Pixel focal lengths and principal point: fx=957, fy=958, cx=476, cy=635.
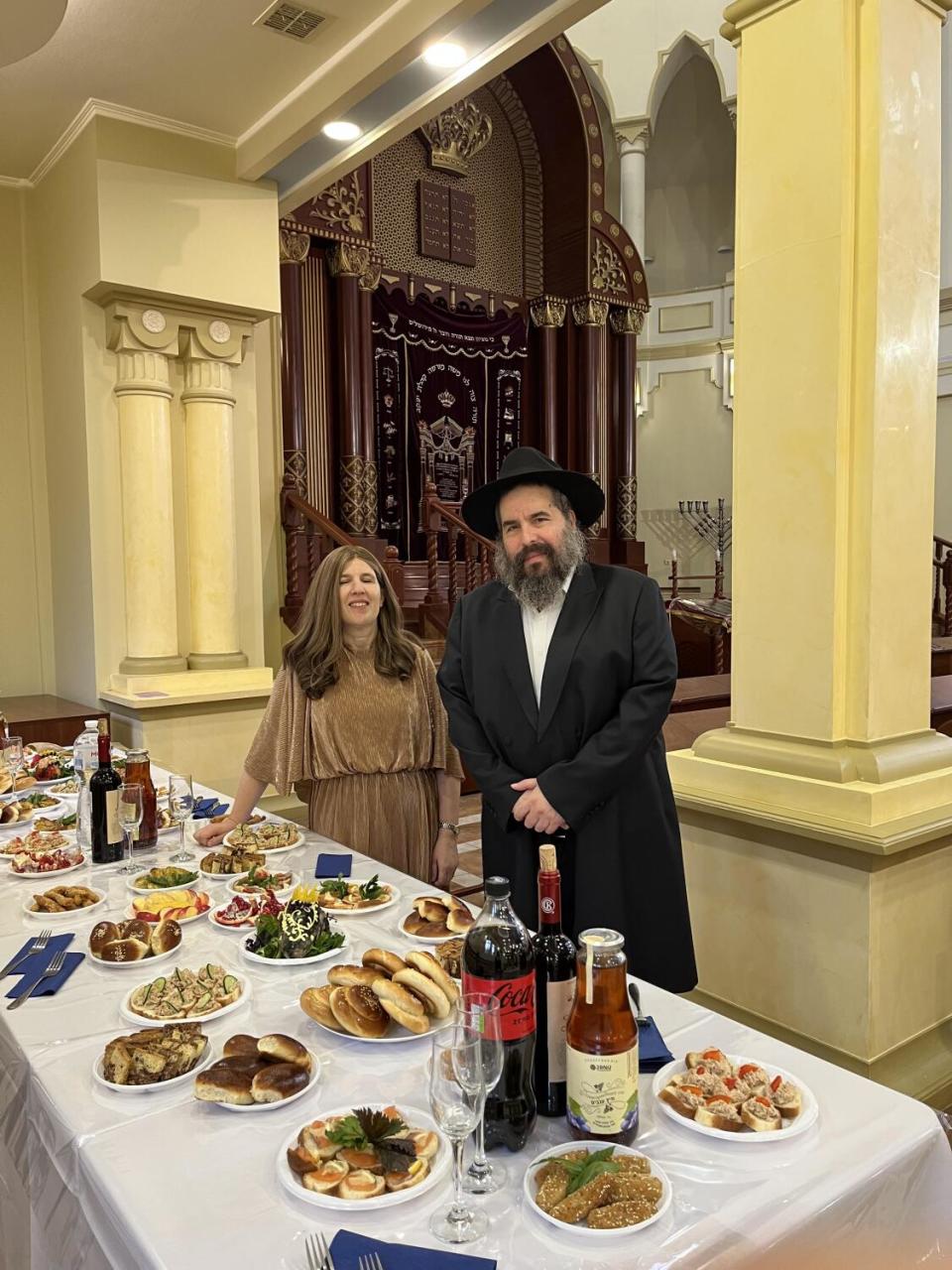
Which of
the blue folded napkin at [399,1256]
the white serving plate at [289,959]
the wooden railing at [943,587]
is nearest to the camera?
the blue folded napkin at [399,1256]

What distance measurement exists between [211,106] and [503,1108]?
4.53 m

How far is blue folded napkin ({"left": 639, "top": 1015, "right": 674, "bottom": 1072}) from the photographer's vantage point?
1.30m

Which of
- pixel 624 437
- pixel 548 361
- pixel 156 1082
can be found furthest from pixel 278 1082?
pixel 624 437

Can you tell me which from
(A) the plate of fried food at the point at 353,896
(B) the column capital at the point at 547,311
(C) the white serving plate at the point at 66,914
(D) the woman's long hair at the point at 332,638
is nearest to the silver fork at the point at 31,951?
(C) the white serving plate at the point at 66,914

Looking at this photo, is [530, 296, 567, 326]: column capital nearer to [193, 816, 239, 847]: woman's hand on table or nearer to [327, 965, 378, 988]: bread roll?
[193, 816, 239, 847]: woman's hand on table

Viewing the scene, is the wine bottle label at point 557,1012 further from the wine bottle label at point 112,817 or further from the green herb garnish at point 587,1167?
the wine bottle label at point 112,817

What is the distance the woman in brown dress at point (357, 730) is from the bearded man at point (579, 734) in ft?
0.74

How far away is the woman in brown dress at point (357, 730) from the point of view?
2.47m

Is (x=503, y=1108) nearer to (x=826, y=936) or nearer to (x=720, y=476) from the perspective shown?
(x=826, y=936)

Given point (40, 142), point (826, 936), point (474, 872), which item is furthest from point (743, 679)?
point (40, 142)

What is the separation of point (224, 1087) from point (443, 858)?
1424 mm

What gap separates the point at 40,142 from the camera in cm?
465

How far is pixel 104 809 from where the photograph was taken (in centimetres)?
223

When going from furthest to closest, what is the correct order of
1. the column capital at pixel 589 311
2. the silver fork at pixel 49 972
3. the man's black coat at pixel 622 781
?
the column capital at pixel 589 311, the man's black coat at pixel 622 781, the silver fork at pixel 49 972
